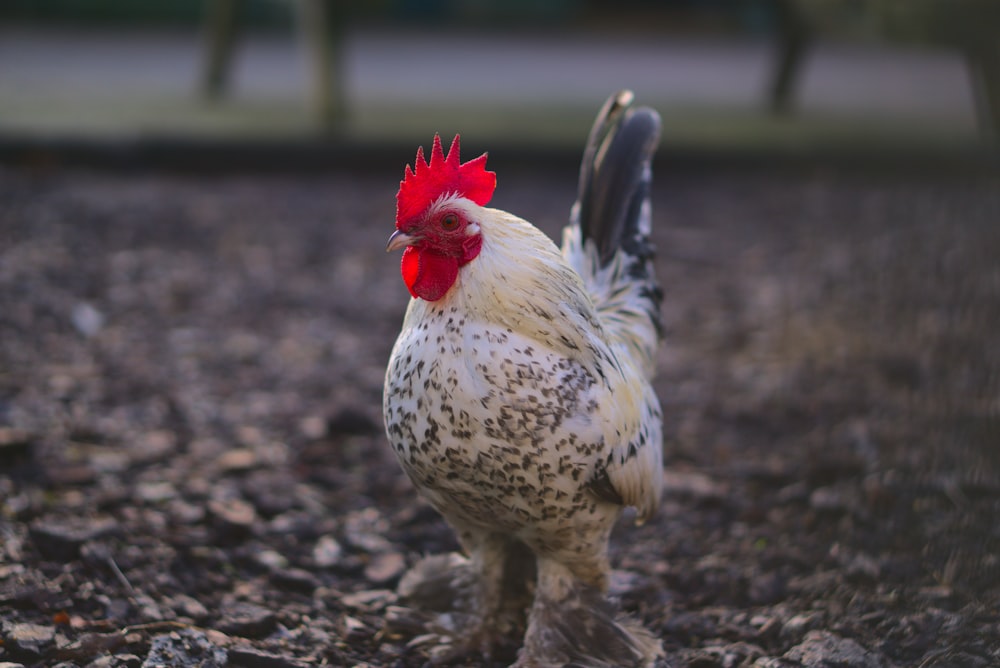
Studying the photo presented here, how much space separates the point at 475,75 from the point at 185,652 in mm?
9310

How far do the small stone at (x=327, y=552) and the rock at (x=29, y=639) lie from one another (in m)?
0.74

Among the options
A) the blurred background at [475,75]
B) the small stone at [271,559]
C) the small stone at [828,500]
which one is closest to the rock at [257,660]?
the small stone at [271,559]

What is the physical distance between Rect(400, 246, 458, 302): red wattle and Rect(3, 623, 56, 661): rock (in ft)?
3.67

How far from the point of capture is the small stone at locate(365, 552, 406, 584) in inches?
106

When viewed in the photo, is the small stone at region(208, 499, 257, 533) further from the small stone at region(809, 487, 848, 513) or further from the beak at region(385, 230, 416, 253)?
the small stone at region(809, 487, 848, 513)

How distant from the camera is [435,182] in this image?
6.80 feet

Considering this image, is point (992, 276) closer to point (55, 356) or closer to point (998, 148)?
point (998, 148)

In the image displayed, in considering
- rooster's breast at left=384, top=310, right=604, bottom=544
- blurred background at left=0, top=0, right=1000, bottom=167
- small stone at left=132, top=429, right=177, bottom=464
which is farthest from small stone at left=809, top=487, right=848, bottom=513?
blurred background at left=0, top=0, right=1000, bottom=167

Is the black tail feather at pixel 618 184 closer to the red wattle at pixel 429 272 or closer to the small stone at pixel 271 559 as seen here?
the red wattle at pixel 429 272

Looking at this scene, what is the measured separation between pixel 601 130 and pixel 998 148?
576 centimetres

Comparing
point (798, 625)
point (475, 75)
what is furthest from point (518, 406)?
point (475, 75)

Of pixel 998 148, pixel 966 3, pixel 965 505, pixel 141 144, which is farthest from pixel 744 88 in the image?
pixel 965 505

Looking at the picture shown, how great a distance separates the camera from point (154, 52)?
460 inches

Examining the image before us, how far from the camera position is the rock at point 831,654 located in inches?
88.7
